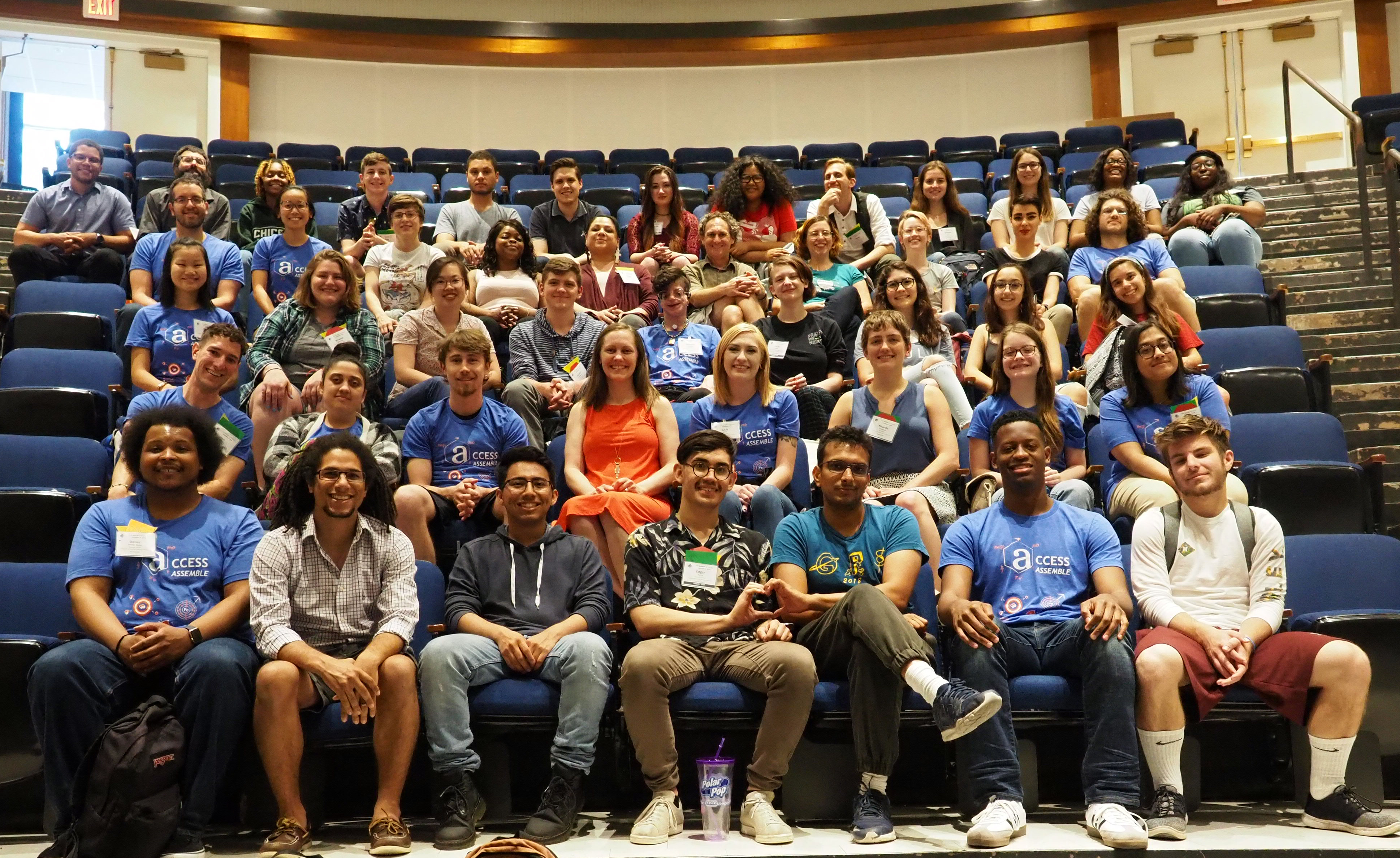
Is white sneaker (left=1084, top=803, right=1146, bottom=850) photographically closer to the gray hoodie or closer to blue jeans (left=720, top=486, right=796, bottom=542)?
blue jeans (left=720, top=486, right=796, bottom=542)

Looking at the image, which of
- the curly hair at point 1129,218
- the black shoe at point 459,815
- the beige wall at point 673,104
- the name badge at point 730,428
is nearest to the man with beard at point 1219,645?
the name badge at point 730,428

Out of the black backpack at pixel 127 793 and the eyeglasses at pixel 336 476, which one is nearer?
the black backpack at pixel 127 793

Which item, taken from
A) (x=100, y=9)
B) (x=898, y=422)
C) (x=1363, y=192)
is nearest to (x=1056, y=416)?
(x=898, y=422)

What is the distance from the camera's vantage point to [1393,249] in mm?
4598

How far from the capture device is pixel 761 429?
3676 mm

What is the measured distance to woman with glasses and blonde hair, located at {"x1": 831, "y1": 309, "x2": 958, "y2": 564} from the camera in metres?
3.52

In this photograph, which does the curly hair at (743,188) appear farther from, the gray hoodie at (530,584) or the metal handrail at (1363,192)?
the gray hoodie at (530,584)

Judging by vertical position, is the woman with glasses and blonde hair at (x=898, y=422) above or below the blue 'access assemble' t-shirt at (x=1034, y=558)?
above

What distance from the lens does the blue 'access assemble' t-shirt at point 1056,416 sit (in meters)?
3.59

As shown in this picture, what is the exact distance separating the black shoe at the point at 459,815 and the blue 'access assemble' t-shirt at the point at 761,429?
139 centimetres

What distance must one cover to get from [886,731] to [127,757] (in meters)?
1.67

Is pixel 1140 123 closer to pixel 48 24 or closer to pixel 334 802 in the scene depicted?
pixel 334 802

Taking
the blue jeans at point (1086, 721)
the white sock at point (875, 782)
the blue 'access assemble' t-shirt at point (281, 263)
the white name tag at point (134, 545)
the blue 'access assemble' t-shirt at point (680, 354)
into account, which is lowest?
the white sock at point (875, 782)

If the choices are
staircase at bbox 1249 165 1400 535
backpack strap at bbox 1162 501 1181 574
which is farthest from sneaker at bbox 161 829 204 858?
staircase at bbox 1249 165 1400 535
